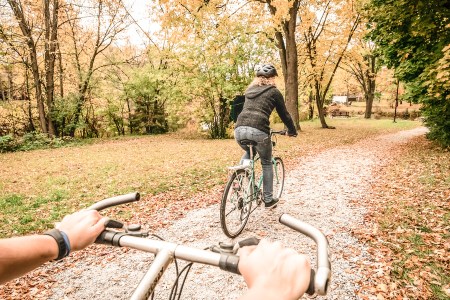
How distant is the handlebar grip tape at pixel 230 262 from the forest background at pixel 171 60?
12138 mm

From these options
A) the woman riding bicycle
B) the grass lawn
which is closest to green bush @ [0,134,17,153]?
the grass lawn

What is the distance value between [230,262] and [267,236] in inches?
164

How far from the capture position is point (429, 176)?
8.01 meters

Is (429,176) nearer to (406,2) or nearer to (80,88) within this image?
(406,2)

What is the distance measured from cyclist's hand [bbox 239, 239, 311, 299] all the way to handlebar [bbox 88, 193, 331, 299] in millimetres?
68

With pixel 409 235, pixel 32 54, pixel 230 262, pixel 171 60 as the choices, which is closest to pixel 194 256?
pixel 230 262

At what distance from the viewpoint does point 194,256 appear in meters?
1.16

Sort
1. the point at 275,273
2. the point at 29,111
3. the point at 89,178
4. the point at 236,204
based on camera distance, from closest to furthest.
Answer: the point at 275,273 → the point at 236,204 → the point at 89,178 → the point at 29,111

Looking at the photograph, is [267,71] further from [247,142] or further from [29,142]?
[29,142]

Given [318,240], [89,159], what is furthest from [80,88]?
[318,240]

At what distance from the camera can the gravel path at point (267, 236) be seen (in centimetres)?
365

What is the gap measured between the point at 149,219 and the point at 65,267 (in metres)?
1.95

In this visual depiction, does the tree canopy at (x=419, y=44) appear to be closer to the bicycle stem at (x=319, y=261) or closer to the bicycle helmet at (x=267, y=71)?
the bicycle helmet at (x=267, y=71)

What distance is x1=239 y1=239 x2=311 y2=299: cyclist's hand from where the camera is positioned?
83 cm
